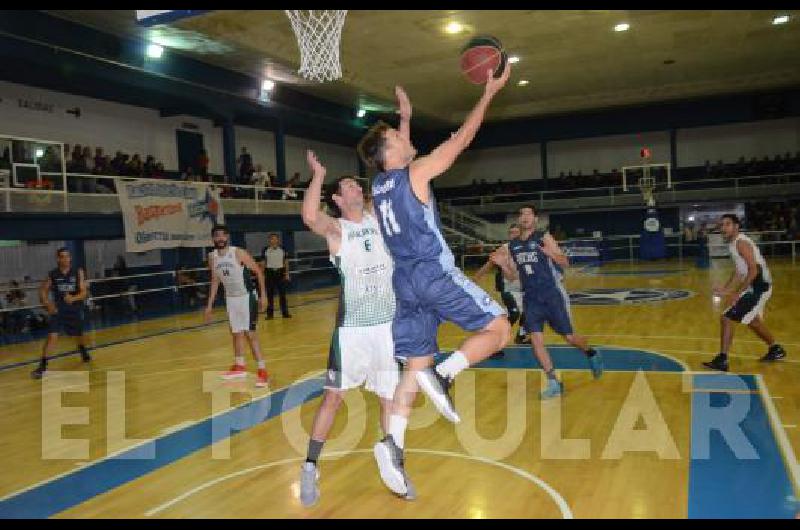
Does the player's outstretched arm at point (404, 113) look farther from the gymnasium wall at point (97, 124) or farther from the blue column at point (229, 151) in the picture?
the blue column at point (229, 151)

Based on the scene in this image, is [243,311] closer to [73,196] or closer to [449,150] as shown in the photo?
[449,150]

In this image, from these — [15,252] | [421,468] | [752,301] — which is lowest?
[421,468]

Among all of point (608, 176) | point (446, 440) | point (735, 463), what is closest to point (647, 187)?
point (608, 176)

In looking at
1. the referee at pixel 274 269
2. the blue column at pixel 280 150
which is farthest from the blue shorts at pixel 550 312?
the blue column at pixel 280 150

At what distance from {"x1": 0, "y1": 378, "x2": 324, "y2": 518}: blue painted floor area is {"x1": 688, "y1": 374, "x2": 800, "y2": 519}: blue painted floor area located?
366 cm

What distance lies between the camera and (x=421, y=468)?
480 cm

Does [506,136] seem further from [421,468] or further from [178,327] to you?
[421,468]

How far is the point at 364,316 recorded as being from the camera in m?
4.36

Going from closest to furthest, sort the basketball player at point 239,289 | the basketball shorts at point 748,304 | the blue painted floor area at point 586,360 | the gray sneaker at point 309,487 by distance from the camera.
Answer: the gray sneaker at point 309,487, the basketball shorts at point 748,304, the blue painted floor area at point 586,360, the basketball player at point 239,289

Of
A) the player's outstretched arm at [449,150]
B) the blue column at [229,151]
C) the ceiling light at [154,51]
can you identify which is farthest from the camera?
the blue column at [229,151]

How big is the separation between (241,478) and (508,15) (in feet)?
46.2

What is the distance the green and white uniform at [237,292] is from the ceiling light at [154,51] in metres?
11.2

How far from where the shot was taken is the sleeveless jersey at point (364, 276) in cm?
437

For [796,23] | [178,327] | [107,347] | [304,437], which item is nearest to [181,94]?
[178,327]
